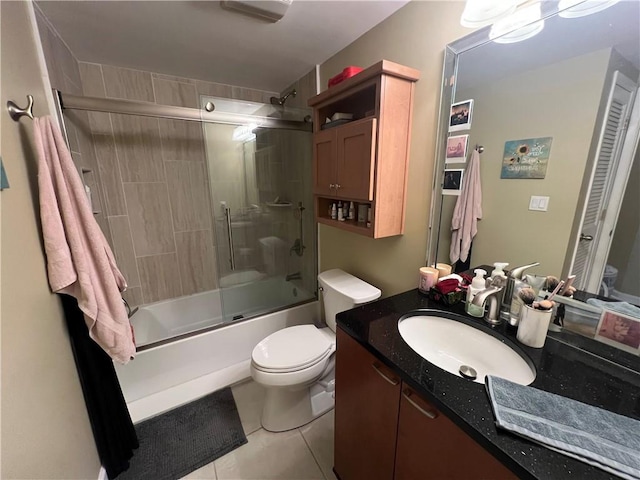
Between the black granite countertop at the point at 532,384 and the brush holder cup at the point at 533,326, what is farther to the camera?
the brush holder cup at the point at 533,326

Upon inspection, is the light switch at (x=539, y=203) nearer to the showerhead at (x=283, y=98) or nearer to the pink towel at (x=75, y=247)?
the pink towel at (x=75, y=247)

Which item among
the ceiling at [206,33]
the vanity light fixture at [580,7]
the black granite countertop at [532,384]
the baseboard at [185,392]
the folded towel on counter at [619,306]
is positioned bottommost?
the baseboard at [185,392]

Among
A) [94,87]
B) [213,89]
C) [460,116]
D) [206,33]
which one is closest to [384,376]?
[460,116]

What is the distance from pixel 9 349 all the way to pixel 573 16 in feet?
6.45

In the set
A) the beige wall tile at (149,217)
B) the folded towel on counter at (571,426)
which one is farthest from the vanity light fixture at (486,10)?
the beige wall tile at (149,217)

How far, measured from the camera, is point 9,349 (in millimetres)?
715

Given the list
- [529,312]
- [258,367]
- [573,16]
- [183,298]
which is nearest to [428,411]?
[529,312]

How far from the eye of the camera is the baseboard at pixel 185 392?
164 cm

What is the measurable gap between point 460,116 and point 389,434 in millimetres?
1284

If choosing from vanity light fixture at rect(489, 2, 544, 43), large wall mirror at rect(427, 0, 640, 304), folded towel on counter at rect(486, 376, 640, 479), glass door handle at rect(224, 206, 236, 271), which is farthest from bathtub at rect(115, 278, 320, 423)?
vanity light fixture at rect(489, 2, 544, 43)

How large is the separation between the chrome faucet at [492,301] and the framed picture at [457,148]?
1.86 ft

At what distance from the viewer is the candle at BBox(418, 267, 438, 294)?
121 cm

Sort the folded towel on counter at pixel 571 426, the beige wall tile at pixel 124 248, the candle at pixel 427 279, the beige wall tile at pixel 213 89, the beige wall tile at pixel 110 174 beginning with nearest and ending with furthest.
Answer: the folded towel on counter at pixel 571 426 < the candle at pixel 427 279 < the beige wall tile at pixel 110 174 < the beige wall tile at pixel 124 248 < the beige wall tile at pixel 213 89

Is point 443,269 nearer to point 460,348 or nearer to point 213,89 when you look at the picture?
point 460,348
